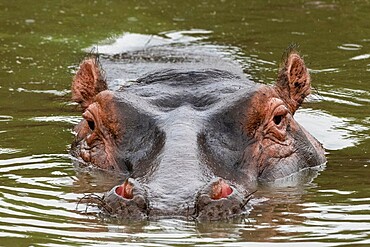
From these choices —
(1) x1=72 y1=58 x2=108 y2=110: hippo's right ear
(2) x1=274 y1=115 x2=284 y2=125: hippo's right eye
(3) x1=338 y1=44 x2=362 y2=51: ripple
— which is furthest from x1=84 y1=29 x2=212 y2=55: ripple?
(2) x1=274 y1=115 x2=284 y2=125: hippo's right eye

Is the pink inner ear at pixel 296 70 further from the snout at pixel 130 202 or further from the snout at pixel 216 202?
the snout at pixel 130 202

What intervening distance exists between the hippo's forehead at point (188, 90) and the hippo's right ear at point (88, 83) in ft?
0.83

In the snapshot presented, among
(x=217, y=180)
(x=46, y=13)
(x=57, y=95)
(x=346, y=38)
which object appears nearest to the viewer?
Result: (x=217, y=180)

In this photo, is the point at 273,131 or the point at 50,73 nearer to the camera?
the point at 273,131

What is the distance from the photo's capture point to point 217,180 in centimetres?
702

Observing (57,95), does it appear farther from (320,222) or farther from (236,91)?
(320,222)

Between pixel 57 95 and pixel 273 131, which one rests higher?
pixel 273 131

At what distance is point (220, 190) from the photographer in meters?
7.02

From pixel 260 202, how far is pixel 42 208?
148 cm

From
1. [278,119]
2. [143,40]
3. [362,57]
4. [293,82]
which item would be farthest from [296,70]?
[143,40]

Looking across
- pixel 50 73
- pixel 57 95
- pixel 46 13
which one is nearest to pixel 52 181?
pixel 57 95

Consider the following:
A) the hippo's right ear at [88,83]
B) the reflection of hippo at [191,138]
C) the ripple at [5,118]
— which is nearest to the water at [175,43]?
the ripple at [5,118]

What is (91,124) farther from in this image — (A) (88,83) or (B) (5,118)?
(B) (5,118)

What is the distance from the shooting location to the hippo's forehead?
8859 millimetres
